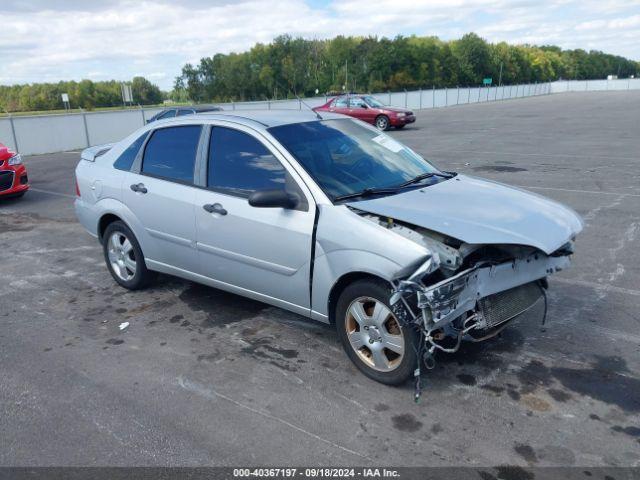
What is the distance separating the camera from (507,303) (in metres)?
3.68

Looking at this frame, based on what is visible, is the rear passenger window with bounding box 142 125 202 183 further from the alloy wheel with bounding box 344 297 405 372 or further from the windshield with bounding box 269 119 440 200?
the alloy wheel with bounding box 344 297 405 372

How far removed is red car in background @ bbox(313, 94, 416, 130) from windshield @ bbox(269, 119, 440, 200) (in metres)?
20.2

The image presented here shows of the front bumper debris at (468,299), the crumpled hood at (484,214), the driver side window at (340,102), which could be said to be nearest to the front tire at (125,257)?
the crumpled hood at (484,214)

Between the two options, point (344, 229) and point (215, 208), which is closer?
point (344, 229)

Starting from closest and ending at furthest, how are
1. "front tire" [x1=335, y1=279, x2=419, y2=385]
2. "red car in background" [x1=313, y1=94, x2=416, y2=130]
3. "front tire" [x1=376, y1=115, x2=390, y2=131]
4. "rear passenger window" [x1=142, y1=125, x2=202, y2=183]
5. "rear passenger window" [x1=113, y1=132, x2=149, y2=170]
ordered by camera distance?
"front tire" [x1=335, y1=279, x2=419, y2=385]
"rear passenger window" [x1=142, y1=125, x2=202, y2=183]
"rear passenger window" [x1=113, y1=132, x2=149, y2=170]
"red car in background" [x1=313, y1=94, x2=416, y2=130]
"front tire" [x1=376, y1=115, x2=390, y2=131]

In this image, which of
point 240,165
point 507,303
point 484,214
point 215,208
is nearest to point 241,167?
point 240,165

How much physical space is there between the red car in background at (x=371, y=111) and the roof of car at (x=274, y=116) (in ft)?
65.4

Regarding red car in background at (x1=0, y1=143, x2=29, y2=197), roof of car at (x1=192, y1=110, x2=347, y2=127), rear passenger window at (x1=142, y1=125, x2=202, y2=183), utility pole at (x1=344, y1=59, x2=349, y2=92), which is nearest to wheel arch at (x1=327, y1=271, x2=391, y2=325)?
roof of car at (x1=192, y1=110, x2=347, y2=127)

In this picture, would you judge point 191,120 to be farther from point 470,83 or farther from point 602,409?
point 470,83

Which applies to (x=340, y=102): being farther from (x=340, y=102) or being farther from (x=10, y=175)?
(x=10, y=175)

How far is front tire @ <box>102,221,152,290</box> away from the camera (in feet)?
17.3

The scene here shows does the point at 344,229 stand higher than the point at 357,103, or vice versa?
the point at 357,103

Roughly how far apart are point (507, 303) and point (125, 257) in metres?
3.67

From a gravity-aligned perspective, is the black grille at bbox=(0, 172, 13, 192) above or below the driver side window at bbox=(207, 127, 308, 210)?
below
